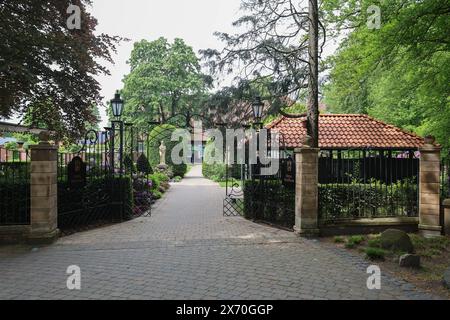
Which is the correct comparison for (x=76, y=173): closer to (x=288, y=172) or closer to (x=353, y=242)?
(x=288, y=172)

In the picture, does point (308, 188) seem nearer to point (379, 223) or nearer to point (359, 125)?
point (379, 223)

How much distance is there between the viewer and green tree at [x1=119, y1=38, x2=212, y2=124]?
36781 millimetres

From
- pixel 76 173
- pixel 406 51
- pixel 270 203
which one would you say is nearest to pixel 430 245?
pixel 270 203

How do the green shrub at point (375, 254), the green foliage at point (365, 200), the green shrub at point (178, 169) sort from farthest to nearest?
the green shrub at point (178, 169), the green foliage at point (365, 200), the green shrub at point (375, 254)

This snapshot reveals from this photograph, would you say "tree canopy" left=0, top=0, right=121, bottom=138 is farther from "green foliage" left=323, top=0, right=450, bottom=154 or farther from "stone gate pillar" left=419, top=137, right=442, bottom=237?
"stone gate pillar" left=419, top=137, right=442, bottom=237

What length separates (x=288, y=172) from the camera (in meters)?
9.30

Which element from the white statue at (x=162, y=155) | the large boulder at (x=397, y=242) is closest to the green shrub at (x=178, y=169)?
the white statue at (x=162, y=155)

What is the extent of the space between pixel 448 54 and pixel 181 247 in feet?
33.9

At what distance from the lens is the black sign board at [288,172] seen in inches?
360

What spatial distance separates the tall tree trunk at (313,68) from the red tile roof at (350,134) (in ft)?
18.4

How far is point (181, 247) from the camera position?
7473 millimetres

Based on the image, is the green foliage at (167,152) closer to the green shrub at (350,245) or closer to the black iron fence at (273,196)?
the black iron fence at (273,196)

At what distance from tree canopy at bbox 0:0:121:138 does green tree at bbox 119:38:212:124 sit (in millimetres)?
24958
